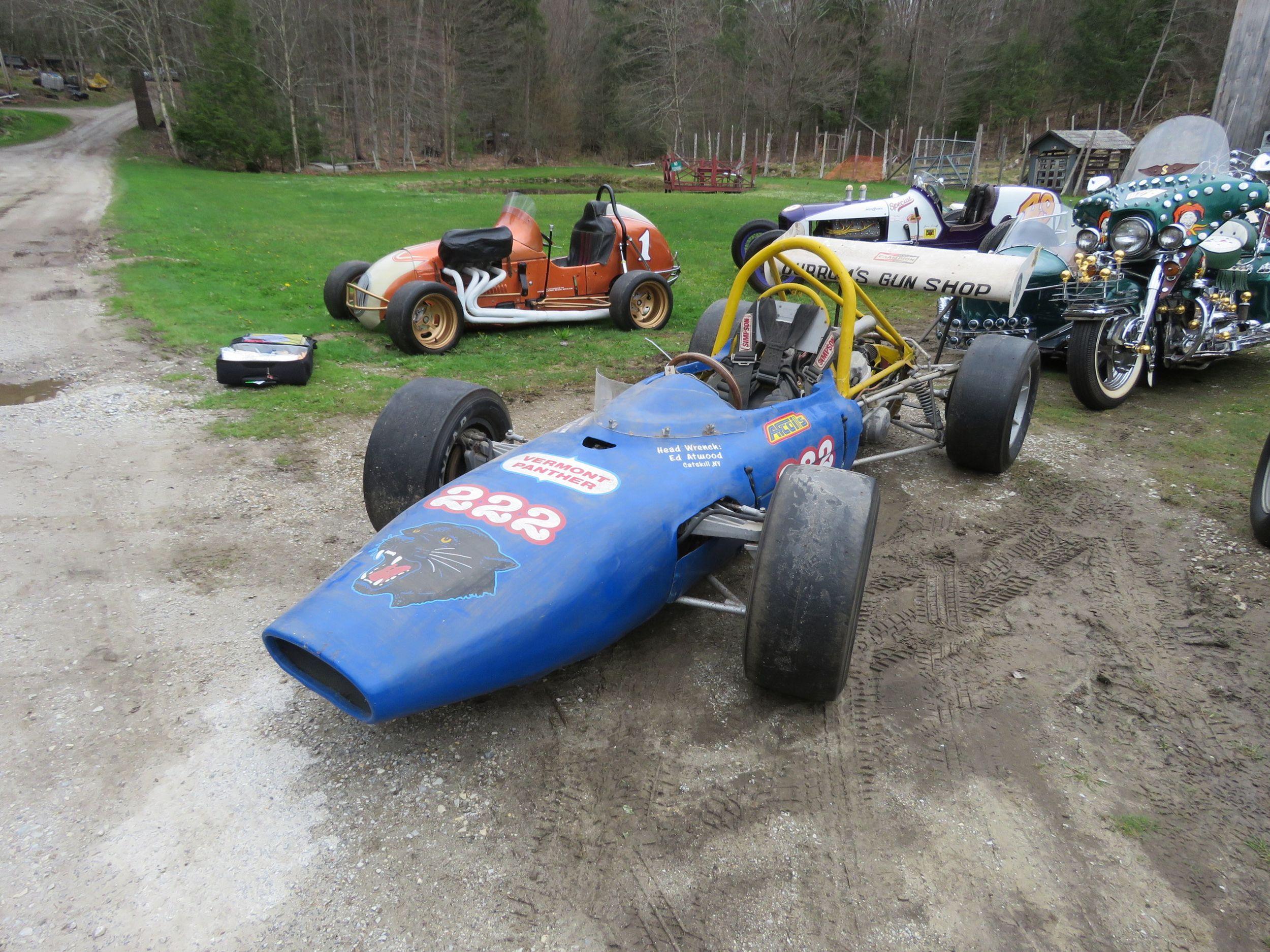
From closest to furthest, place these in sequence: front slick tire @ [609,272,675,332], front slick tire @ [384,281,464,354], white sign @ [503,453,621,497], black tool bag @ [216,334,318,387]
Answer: white sign @ [503,453,621,497]
black tool bag @ [216,334,318,387]
front slick tire @ [384,281,464,354]
front slick tire @ [609,272,675,332]

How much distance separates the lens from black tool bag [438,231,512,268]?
9344 millimetres

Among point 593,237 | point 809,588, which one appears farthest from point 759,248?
point 809,588

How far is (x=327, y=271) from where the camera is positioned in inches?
527

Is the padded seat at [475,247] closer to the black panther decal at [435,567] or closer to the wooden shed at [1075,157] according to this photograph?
the black panther decal at [435,567]

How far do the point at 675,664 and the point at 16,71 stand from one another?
264 feet

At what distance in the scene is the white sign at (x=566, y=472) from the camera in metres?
3.49

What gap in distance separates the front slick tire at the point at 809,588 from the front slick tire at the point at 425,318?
6498 millimetres

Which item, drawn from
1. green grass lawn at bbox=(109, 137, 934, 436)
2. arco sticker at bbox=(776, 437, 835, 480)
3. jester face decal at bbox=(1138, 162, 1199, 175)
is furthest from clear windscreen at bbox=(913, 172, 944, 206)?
arco sticker at bbox=(776, 437, 835, 480)

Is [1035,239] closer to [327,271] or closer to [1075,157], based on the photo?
[327,271]

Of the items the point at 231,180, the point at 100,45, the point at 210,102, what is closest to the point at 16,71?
the point at 100,45

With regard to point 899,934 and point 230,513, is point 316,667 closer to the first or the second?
point 899,934

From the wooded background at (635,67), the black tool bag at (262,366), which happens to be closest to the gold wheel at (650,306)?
the black tool bag at (262,366)

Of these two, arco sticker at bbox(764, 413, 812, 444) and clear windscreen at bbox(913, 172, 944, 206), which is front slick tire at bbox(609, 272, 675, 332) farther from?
arco sticker at bbox(764, 413, 812, 444)

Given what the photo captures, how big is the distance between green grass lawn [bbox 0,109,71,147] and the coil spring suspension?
41664 mm
